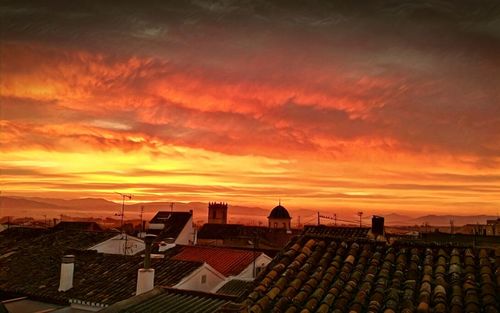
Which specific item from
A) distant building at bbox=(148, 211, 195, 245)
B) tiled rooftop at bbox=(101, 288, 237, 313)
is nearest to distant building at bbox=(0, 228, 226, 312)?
tiled rooftop at bbox=(101, 288, 237, 313)

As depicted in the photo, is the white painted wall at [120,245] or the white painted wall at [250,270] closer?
the white painted wall at [250,270]

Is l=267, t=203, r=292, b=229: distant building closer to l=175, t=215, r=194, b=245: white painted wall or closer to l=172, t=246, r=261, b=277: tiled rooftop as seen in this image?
l=175, t=215, r=194, b=245: white painted wall

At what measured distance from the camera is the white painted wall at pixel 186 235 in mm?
54594

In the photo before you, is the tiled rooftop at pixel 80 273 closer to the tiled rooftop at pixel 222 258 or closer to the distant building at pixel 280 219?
the tiled rooftop at pixel 222 258

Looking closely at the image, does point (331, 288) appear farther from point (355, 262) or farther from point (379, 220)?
point (379, 220)

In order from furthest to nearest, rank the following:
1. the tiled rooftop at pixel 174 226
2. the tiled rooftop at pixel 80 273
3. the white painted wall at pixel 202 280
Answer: the tiled rooftop at pixel 174 226, the white painted wall at pixel 202 280, the tiled rooftop at pixel 80 273

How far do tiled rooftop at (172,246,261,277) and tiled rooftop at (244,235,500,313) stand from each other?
53.1 feet

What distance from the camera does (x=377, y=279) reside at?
29.9 feet

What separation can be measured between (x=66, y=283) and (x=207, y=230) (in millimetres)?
49047

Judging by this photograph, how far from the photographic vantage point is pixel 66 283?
21.4 m

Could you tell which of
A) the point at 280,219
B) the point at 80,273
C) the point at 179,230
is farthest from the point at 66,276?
the point at 280,219

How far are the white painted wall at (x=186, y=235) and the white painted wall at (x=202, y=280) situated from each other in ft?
105

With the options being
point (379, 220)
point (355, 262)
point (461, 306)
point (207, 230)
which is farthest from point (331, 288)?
point (207, 230)

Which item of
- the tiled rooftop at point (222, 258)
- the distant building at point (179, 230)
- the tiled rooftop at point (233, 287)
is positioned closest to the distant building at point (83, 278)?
the tiled rooftop at point (233, 287)
